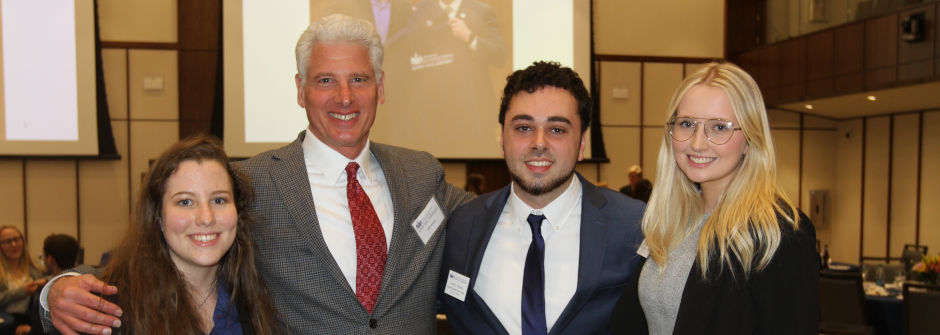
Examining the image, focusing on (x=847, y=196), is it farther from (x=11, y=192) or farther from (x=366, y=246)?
(x=11, y=192)

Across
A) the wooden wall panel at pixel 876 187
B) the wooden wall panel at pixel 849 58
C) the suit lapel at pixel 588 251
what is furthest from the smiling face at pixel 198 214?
the wooden wall panel at pixel 876 187

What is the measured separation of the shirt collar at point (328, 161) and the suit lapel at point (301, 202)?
0.08 metres

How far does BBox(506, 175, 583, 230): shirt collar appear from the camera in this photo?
2176 millimetres

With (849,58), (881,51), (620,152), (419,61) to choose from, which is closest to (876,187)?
(849,58)

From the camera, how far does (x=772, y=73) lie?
9766 mm

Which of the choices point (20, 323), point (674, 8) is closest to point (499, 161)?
point (674, 8)

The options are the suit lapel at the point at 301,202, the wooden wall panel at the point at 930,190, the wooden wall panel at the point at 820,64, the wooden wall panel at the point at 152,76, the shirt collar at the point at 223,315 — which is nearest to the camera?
the shirt collar at the point at 223,315

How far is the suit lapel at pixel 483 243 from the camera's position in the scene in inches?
83.2

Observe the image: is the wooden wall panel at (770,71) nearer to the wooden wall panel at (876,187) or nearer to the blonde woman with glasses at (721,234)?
the wooden wall panel at (876,187)

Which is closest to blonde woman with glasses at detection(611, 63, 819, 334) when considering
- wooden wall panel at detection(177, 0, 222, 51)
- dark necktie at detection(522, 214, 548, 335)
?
dark necktie at detection(522, 214, 548, 335)

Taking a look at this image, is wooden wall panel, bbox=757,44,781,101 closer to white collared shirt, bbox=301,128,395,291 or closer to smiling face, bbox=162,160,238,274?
white collared shirt, bbox=301,128,395,291

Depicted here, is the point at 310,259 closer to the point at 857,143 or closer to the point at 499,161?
the point at 499,161

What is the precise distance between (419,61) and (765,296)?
21.9 feet

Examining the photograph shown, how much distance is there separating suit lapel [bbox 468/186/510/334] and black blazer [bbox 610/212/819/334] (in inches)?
25.0
